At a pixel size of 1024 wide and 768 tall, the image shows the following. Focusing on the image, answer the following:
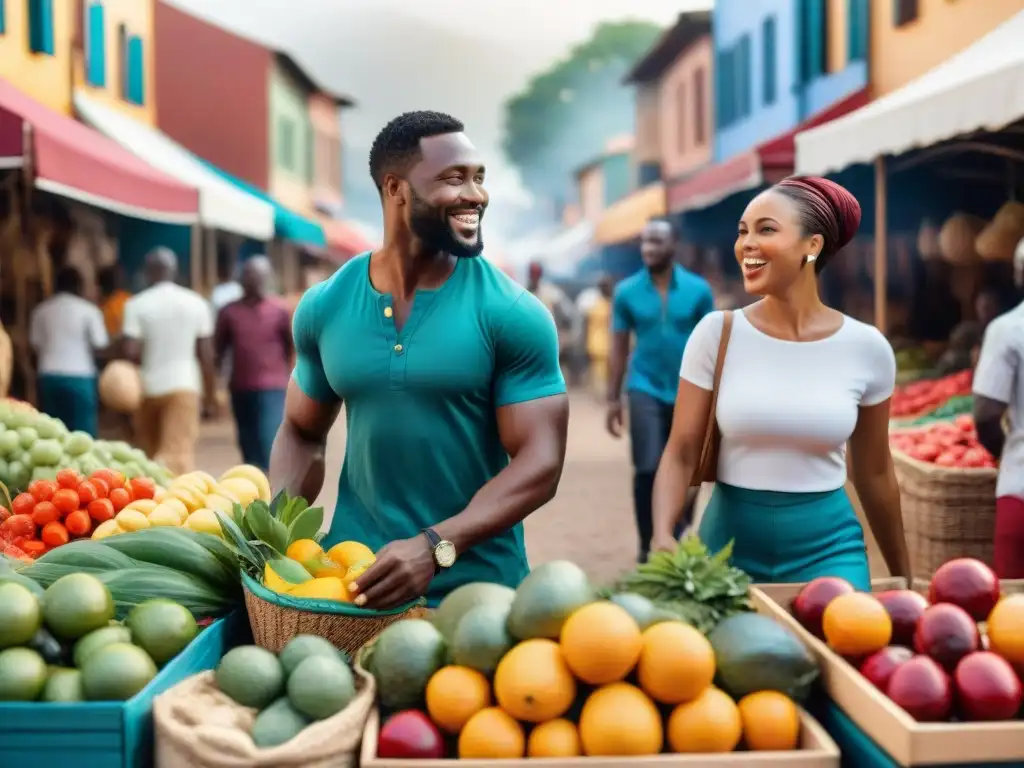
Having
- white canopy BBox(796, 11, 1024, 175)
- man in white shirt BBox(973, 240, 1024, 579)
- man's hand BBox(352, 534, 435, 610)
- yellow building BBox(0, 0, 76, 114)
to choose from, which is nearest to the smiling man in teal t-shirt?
man's hand BBox(352, 534, 435, 610)

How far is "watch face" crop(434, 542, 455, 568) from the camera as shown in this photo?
2.98 m

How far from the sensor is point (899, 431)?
8453 millimetres

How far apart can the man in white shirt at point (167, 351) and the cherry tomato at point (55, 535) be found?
657 cm

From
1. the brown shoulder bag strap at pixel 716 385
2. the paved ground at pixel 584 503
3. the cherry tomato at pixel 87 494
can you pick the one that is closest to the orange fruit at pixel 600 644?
the brown shoulder bag strap at pixel 716 385

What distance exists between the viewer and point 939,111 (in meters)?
8.07

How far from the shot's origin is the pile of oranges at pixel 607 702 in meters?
2.30

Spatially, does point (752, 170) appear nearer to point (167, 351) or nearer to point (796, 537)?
point (167, 351)

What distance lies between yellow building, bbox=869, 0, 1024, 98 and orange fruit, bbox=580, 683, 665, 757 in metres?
11.1

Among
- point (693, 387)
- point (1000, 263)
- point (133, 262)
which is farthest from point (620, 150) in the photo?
point (693, 387)

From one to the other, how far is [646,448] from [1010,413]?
292cm

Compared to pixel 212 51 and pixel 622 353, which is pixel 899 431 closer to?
pixel 622 353

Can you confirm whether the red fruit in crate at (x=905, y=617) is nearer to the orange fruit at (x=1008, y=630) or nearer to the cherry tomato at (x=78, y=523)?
the orange fruit at (x=1008, y=630)

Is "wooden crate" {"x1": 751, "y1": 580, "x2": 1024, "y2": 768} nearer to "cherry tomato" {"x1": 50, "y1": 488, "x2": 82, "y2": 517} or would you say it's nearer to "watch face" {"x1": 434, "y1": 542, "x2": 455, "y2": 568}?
"watch face" {"x1": 434, "y1": 542, "x2": 455, "y2": 568}

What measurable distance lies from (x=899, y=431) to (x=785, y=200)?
518cm
